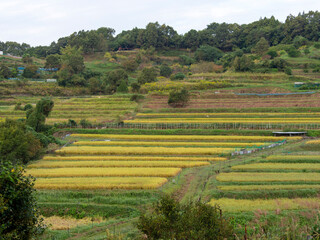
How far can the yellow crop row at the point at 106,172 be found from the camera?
27359mm

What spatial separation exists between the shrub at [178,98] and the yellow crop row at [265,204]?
37.4 m

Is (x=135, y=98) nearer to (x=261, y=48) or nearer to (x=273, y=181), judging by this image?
(x=273, y=181)

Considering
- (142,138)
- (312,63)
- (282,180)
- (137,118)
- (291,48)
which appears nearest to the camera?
(282,180)

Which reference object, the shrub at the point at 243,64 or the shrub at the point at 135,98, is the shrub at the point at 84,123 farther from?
the shrub at the point at 243,64

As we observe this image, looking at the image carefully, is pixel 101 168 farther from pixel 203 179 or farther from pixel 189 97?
pixel 189 97

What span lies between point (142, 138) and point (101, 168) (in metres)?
13.7

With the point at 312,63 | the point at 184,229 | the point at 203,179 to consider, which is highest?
the point at 312,63

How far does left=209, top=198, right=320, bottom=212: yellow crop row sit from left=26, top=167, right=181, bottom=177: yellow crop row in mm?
7343

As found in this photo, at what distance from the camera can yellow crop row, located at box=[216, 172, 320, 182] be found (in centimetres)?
2467

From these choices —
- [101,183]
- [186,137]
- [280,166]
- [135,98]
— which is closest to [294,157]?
[280,166]

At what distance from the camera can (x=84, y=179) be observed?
86.1ft

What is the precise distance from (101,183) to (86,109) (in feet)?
117

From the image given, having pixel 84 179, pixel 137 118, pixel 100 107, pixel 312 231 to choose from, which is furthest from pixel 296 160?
pixel 100 107

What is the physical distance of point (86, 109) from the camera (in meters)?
58.7
